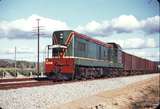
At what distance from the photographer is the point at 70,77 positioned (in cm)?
2200

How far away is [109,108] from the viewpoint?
11766 millimetres

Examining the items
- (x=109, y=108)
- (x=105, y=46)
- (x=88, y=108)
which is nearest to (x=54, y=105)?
(x=88, y=108)

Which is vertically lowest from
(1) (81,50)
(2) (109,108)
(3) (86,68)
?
(2) (109,108)

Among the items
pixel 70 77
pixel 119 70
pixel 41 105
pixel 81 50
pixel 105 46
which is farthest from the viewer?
pixel 119 70

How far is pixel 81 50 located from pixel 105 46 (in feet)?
26.5

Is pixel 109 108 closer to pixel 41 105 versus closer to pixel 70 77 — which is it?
pixel 41 105

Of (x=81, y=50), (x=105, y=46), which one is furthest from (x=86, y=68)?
(x=105, y=46)

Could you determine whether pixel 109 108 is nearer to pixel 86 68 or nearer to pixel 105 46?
pixel 86 68

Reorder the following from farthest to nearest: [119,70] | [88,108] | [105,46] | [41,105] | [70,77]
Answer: [119,70] → [105,46] → [70,77] → [88,108] → [41,105]

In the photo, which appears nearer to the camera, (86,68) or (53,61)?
(53,61)

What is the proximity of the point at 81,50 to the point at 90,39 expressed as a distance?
8.48ft

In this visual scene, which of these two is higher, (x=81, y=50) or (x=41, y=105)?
(x=81, y=50)

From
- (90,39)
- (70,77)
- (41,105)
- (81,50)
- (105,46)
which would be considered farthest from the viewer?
(105,46)

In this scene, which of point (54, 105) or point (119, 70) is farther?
point (119, 70)
